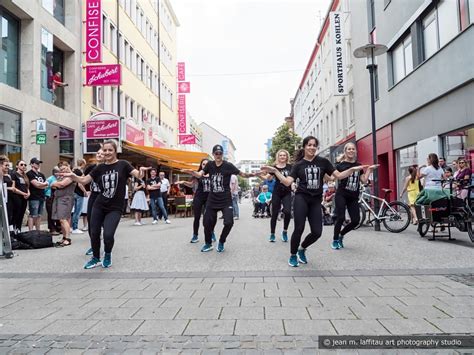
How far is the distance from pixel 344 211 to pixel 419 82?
8.89 metres

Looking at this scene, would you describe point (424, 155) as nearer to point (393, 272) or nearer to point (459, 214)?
point (459, 214)

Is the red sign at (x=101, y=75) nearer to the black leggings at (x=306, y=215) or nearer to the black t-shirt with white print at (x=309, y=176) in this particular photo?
the black t-shirt with white print at (x=309, y=176)

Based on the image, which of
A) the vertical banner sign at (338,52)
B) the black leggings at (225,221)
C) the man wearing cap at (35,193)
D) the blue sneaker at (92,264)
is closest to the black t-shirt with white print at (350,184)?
the black leggings at (225,221)

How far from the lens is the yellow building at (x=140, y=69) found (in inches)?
851

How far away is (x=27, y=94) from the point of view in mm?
14219

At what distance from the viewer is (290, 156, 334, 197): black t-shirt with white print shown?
18.6ft

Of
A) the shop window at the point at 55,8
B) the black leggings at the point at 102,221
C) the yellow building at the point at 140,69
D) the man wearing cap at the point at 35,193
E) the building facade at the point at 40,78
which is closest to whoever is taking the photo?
the black leggings at the point at 102,221

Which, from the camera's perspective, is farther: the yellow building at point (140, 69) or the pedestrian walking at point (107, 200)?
the yellow building at point (140, 69)

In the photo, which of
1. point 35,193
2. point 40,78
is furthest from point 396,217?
point 40,78

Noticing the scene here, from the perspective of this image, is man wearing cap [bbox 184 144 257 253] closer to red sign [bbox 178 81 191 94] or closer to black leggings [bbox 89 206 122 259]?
black leggings [bbox 89 206 122 259]

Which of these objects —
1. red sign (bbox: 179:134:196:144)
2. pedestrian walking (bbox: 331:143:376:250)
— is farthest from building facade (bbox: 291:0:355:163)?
pedestrian walking (bbox: 331:143:376:250)

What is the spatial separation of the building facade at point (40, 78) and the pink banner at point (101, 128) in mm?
472

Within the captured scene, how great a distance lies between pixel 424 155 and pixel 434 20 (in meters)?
4.31

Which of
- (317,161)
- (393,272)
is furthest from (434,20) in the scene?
(393,272)
